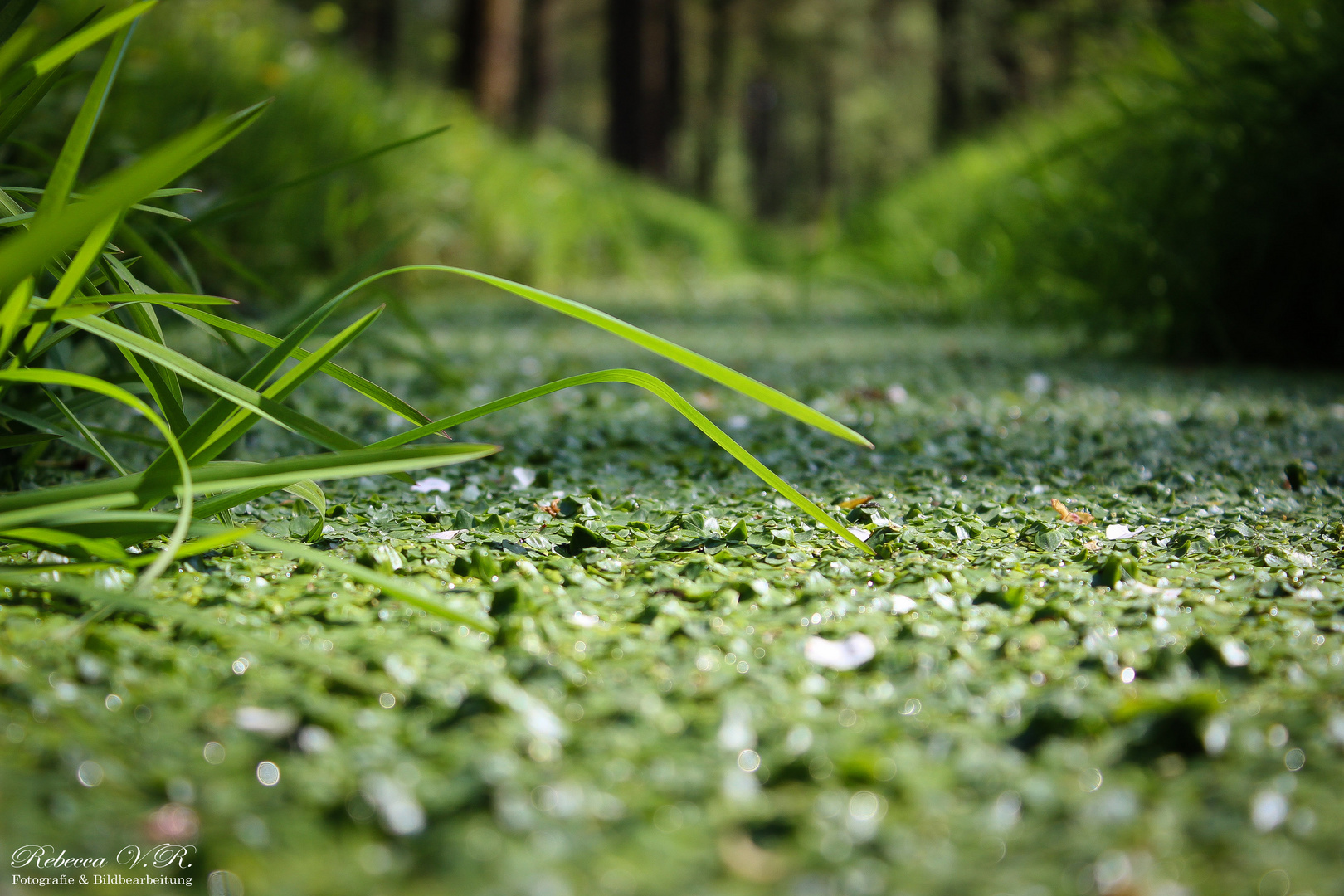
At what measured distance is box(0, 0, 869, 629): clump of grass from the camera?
0.70 meters

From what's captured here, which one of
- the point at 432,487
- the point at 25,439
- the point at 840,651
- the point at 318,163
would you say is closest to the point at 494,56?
the point at 318,163

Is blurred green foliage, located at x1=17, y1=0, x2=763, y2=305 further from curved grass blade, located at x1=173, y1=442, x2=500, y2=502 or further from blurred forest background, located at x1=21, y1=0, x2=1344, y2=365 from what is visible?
curved grass blade, located at x1=173, y1=442, x2=500, y2=502

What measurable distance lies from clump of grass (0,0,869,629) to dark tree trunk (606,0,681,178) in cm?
1006

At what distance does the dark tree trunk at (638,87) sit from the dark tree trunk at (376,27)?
3.44 metres

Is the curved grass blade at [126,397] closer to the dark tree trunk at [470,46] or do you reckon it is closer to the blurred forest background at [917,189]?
the blurred forest background at [917,189]

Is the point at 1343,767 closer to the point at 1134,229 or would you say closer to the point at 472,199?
the point at 1134,229

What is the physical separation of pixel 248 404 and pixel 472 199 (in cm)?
414

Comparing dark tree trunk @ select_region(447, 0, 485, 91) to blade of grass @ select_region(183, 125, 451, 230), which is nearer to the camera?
blade of grass @ select_region(183, 125, 451, 230)

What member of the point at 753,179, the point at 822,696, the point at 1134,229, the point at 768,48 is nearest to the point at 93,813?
the point at 822,696

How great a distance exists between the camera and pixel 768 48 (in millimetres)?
17203

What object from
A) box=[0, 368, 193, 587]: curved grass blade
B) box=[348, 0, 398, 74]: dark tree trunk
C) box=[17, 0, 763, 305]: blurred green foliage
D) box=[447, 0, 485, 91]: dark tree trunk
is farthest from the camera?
box=[348, 0, 398, 74]: dark tree trunk

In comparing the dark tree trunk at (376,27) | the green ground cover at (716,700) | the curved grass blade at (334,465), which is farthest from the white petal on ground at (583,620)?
the dark tree trunk at (376,27)

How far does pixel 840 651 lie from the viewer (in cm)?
77

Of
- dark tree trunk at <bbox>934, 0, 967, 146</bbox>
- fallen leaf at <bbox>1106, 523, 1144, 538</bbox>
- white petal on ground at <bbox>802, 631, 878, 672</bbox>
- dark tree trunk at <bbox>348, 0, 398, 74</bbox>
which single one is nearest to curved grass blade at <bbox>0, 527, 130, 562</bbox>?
white petal on ground at <bbox>802, 631, 878, 672</bbox>
